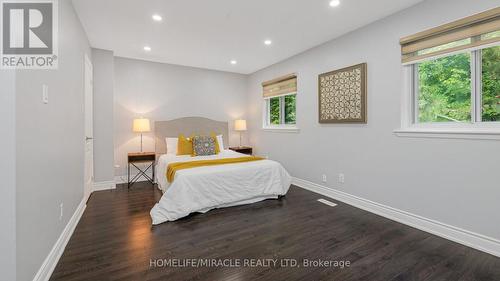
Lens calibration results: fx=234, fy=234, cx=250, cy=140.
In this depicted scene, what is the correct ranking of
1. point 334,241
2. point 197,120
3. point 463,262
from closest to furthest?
1. point 463,262
2. point 334,241
3. point 197,120

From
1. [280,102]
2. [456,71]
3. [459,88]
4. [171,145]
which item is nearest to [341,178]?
[459,88]

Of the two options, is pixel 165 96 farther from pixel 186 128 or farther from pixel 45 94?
pixel 45 94

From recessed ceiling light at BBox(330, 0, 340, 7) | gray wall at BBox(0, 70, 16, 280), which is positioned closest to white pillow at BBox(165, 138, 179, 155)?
gray wall at BBox(0, 70, 16, 280)

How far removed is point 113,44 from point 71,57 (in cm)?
151

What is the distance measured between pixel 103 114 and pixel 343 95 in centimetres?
411

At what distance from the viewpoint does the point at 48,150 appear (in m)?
1.86

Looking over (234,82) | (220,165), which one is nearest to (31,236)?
(220,165)

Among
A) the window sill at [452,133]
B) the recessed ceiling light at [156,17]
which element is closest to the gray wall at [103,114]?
the recessed ceiling light at [156,17]

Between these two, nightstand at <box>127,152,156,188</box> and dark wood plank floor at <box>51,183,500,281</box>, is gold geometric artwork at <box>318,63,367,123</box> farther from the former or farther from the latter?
nightstand at <box>127,152,156,188</box>

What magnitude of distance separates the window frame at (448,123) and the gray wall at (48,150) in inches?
138

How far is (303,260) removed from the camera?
204 cm

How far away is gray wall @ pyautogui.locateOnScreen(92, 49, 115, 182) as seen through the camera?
164 inches

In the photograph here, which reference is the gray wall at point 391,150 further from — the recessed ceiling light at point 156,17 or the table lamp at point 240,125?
the recessed ceiling light at point 156,17

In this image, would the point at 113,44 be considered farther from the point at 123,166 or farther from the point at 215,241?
the point at 215,241
